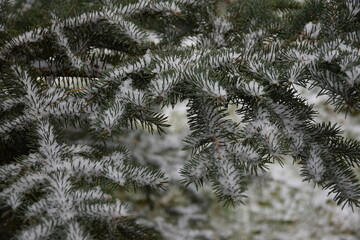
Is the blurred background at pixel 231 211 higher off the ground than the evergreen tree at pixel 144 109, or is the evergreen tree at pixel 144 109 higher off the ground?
the blurred background at pixel 231 211

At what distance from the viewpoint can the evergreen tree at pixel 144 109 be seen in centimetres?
67

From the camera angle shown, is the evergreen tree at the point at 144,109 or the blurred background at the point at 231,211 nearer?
the evergreen tree at the point at 144,109

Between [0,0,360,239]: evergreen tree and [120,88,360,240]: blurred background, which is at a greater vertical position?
[120,88,360,240]: blurred background

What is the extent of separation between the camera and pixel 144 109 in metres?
0.70

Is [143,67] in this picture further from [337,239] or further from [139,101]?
[337,239]

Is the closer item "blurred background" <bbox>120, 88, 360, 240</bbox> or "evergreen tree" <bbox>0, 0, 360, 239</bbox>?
"evergreen tree" <bbox>0, 0, 360, 239</bbox>

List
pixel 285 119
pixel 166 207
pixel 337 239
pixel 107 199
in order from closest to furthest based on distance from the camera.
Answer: pixel 107 199, pixel 285 119, pixel 337 239, pixel 166 207

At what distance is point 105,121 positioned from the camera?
684mm

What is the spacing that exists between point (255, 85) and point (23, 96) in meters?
0.49

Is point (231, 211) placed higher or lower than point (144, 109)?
higher

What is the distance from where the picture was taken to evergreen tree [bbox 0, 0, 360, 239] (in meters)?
0.67

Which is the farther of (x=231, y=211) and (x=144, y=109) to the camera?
(x=231, y=211)

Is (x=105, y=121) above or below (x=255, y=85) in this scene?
below

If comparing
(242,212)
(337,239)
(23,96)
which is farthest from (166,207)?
(23,96)
